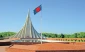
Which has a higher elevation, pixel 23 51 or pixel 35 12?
pixel 35 12

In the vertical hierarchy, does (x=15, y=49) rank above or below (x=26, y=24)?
below

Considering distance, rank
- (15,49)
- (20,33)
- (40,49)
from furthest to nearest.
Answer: (20,33) → (15,49) → (40,49)

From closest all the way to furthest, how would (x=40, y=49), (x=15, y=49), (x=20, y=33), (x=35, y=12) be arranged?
(x=40, y=49), (x=15, y=49), (x=35, y=12), (x=20, y=33)

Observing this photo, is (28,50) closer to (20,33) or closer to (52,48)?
(52,48)

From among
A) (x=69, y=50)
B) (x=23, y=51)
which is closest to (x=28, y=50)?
(x=23, y=51)

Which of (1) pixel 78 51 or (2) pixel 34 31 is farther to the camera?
(2) pixel 34 31

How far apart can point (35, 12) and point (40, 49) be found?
18.9 ft

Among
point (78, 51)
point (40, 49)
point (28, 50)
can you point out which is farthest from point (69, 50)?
point (28, 50)

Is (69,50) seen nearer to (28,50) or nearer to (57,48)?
(57,48)

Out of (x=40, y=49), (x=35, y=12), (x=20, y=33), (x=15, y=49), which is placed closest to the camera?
(x=40, y=49)

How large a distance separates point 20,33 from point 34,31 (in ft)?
9.32

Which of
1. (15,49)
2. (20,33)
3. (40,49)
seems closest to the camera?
(40,49)

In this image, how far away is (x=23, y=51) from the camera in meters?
8.10

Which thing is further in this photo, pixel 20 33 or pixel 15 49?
pixel 20 33
